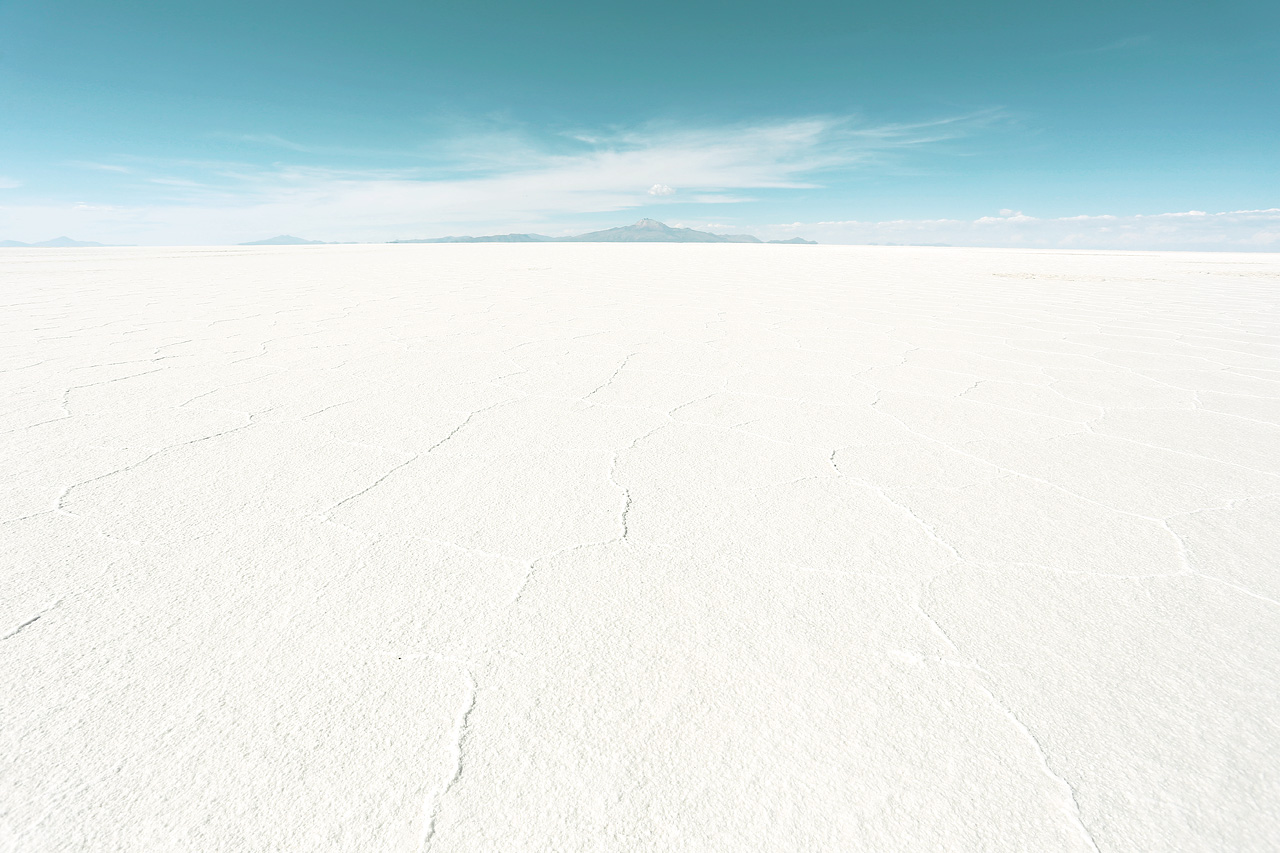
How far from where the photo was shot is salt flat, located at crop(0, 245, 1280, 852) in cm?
67

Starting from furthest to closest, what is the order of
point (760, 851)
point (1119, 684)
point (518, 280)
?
point (518, 280) < point (1119, 684) < point (760, 851)

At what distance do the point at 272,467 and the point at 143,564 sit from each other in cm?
46

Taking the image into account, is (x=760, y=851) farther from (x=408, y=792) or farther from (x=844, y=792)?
(x=408, y=792)

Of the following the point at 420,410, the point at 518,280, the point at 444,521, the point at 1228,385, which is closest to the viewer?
the point at 444,521

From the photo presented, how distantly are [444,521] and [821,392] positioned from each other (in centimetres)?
157

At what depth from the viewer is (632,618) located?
38.7 inches

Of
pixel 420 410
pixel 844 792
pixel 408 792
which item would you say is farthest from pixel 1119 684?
pixel 420 410

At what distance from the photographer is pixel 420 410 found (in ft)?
6.70

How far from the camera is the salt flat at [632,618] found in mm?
666

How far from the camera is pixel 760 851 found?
62cm

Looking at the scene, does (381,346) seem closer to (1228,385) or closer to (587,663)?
(587,663)

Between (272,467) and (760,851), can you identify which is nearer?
(760,851)

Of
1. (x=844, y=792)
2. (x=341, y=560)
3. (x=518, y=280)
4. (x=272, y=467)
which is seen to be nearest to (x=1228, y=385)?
(x=844, y=792)

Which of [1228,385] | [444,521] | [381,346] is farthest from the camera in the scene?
[381,346]
